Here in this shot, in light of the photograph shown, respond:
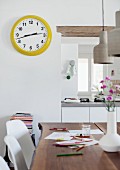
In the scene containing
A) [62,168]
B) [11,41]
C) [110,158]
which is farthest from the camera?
[11,41]

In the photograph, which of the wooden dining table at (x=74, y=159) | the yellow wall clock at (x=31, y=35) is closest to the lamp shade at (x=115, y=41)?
the wooden dining table at (x=74, y=159)

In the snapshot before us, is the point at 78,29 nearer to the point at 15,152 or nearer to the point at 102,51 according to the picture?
the point at 102,51

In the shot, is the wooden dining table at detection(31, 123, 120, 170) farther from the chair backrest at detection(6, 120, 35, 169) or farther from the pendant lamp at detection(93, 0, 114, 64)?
the pendant lamp at detection(93, 0, 114, 64)

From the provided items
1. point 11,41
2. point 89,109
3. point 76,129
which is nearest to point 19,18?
point 11,41

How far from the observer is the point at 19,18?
441 centimetres

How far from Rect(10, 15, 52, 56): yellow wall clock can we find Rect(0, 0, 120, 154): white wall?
0.29ft

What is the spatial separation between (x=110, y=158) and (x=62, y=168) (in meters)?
0.39

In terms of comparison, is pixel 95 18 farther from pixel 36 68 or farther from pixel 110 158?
pixel 110 158

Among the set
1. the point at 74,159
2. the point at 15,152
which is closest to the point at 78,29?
the point at 15,152

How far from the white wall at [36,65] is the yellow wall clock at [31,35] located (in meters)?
0.09

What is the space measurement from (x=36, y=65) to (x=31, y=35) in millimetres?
439

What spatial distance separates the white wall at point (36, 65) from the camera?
4.42m

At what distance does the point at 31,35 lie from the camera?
173 inches

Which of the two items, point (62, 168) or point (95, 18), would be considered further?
point (95, 18)
